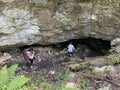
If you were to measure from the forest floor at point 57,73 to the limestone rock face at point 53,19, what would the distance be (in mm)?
788

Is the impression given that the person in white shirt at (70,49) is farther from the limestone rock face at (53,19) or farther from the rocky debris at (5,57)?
the rocky debris at (5,57)

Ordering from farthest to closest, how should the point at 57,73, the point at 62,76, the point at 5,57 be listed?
the point at 5,57
the point at 57,73
the point at 62,76

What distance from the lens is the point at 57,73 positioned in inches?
380

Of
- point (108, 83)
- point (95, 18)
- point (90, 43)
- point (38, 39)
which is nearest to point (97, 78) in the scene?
point (108, 83)

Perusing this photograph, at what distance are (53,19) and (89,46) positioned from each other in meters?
3.07

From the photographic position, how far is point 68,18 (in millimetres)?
11078

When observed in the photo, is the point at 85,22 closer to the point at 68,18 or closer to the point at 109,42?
the point at 68,18

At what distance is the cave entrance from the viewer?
12771mm

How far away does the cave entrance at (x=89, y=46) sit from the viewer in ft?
41.9

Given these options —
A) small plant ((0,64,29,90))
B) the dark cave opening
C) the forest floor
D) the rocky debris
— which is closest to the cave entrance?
the dark cave opening

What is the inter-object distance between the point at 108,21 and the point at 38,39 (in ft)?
10.2

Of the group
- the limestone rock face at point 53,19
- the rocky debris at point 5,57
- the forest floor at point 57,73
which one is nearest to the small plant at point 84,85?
the forest floor at point 57,73

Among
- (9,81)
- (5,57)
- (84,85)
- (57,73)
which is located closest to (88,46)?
(57,73)

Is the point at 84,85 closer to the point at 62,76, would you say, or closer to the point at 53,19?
the point at 62,76
